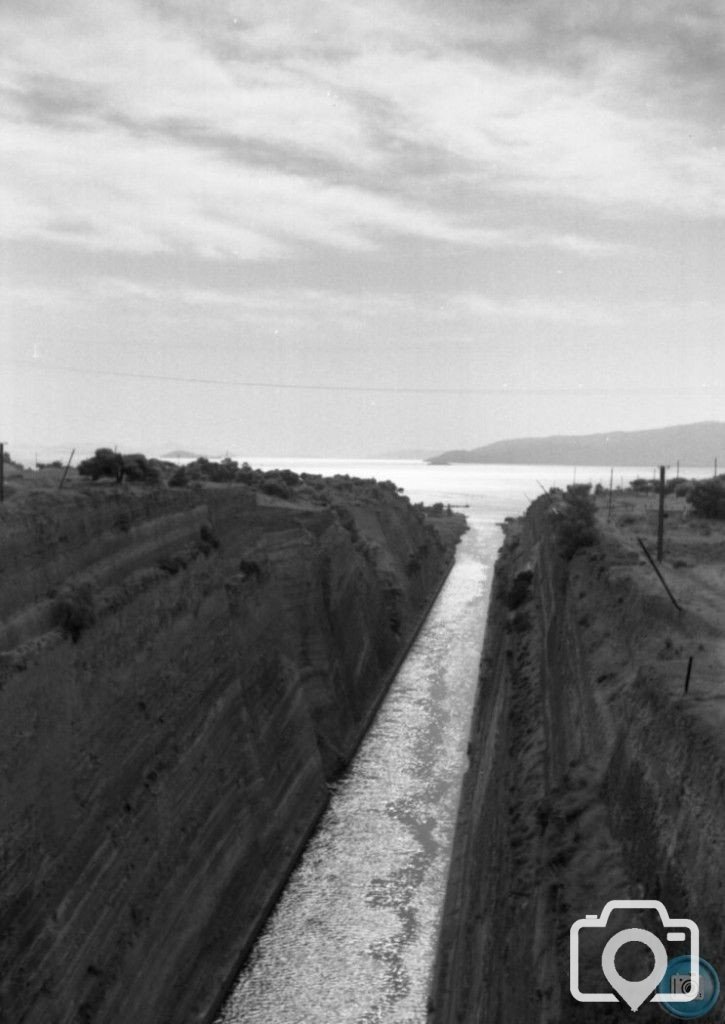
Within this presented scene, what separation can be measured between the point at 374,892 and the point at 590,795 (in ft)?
29.4

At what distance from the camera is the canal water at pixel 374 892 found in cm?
1773

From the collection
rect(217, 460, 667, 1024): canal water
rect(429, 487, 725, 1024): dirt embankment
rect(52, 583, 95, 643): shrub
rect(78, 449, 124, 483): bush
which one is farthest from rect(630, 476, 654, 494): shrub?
rect(52, 583, 95, 643): shrub

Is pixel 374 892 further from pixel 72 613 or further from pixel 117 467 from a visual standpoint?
pixel 117 467

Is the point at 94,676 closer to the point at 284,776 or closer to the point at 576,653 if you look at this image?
the point at 284,776

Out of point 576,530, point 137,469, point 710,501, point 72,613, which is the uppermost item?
point 137,469

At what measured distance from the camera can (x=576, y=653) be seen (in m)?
20.8

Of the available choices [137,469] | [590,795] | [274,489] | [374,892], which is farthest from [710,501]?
[590,795]

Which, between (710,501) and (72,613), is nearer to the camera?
(72,613)

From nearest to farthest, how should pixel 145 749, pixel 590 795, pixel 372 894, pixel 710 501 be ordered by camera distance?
pixel 590 795, pixel 145 749, pixel 372 894, pixel 710 501

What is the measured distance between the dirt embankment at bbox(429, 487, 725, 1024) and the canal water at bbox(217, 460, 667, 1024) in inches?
30.9

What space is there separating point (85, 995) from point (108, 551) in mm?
8418

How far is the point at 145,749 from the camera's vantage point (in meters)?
17.0

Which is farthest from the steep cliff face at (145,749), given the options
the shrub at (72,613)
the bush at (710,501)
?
the bush at (710,501)

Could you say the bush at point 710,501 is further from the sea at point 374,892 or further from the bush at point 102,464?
the bush at point 102,464
